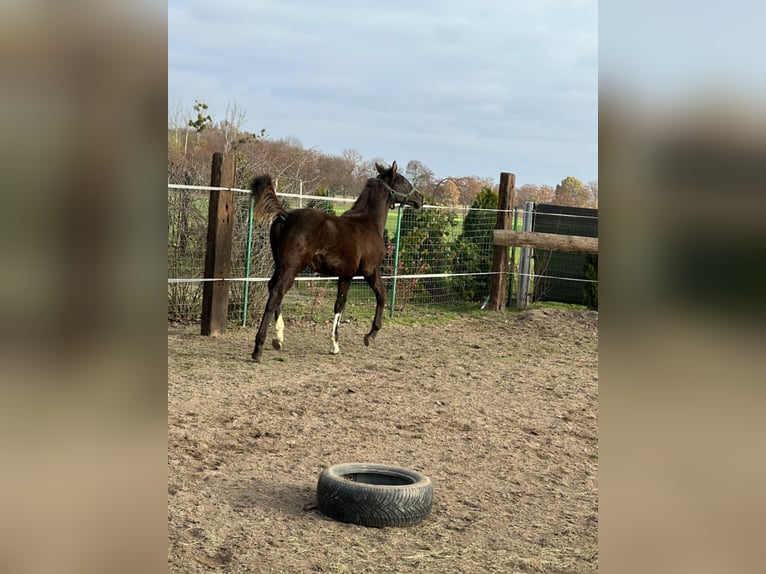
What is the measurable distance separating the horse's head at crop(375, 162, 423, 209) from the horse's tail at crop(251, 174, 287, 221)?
64.9 inches

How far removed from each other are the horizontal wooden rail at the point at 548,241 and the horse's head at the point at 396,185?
2.96 m

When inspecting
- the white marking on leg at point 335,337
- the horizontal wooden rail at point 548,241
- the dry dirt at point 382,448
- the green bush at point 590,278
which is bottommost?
the dry dirt at point 382,448

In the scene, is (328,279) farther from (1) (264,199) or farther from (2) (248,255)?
(1) (264,199)

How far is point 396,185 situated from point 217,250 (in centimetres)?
209

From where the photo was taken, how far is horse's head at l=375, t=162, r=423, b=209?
8.30 m

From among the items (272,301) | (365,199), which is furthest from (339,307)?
(365,199)

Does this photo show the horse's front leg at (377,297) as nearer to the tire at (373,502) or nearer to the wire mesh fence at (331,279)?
the wire mesh fence at (331,279)

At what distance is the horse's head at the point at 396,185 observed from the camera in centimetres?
830

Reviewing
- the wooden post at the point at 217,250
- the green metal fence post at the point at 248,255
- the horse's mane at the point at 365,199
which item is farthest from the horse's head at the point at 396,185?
the wooden post at the point at 217,250

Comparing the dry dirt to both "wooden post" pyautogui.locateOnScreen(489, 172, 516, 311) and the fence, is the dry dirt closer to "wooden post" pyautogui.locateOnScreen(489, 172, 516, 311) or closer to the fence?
the fence

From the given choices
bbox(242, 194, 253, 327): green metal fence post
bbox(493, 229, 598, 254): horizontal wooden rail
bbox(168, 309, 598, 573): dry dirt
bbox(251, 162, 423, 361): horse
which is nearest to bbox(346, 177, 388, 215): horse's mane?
bbox(251, 162, 423, 361): horse
